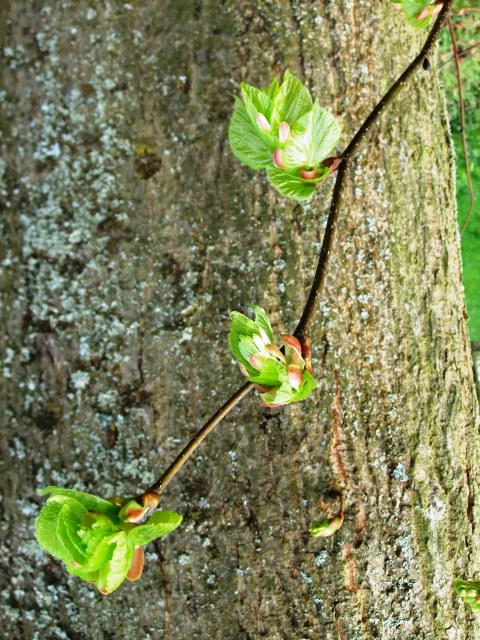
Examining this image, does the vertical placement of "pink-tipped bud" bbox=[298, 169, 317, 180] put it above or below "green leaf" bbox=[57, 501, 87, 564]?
above

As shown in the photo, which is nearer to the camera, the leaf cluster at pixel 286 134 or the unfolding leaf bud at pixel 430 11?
the leaf cluster at pixel 286 134

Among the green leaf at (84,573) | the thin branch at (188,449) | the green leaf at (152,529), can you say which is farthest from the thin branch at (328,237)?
the green leaf at (84,573)

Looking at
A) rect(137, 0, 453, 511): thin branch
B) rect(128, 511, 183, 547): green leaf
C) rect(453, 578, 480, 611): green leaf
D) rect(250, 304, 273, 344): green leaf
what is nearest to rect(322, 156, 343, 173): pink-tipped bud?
rect(137, 0, 453, 511): thin branch

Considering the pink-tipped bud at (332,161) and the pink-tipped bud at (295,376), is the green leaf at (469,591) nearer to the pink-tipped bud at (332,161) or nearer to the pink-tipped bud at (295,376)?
the pink-tipped bud at (295,376)

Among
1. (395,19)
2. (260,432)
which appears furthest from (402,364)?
(395,19)

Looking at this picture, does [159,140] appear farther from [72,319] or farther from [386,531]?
[386,531]

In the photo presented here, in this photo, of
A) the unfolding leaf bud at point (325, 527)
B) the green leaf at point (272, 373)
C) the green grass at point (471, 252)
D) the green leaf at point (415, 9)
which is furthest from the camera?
the green grass at point (471, 252)

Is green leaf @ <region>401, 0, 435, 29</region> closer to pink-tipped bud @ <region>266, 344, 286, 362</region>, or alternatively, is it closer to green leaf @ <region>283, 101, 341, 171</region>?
green leaf @ <region>283, 101, 341, 171</region>
